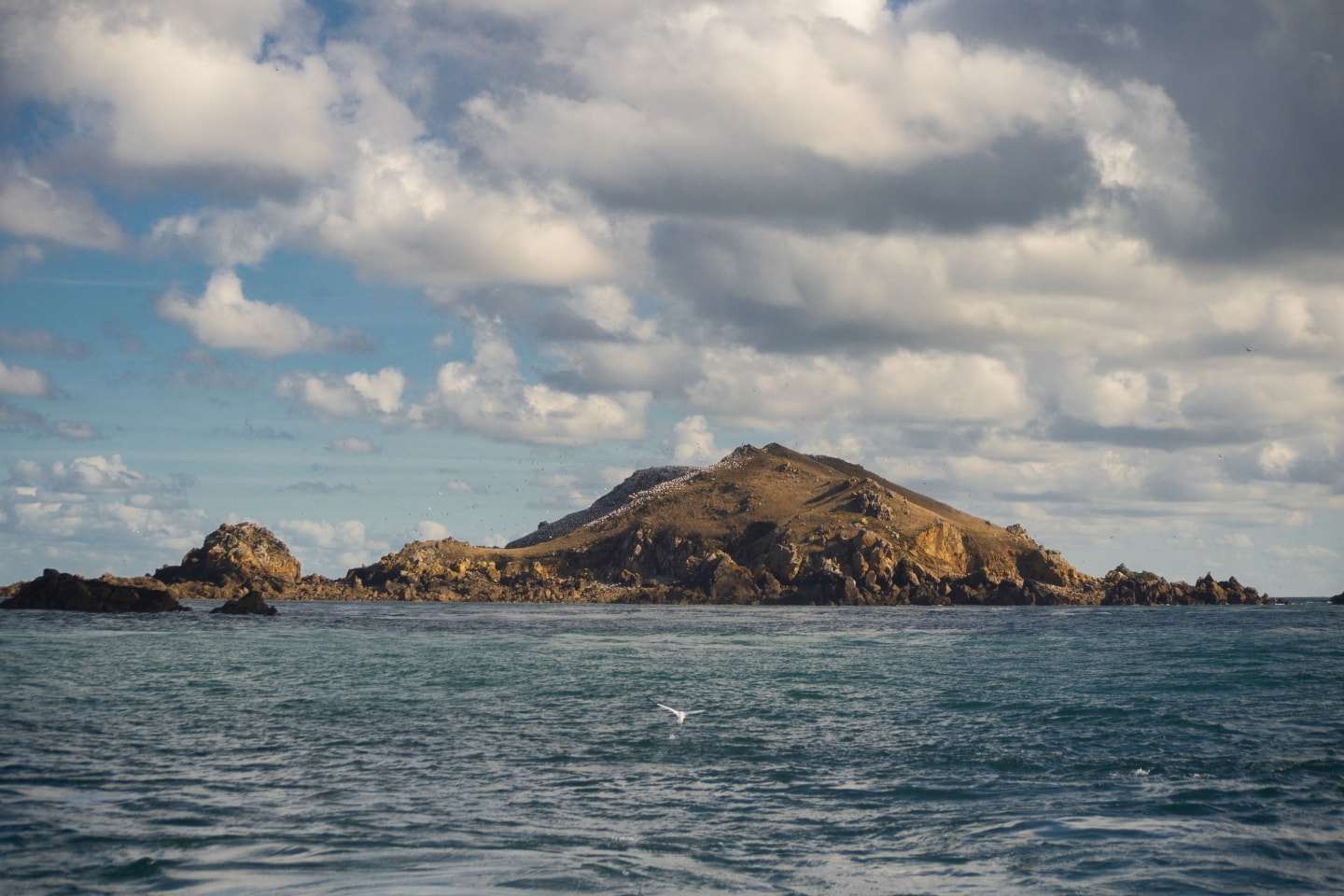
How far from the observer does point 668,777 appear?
21453 millimetres

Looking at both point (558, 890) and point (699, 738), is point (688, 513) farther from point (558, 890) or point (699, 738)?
point (558, 890)

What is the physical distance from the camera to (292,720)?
1144 inches

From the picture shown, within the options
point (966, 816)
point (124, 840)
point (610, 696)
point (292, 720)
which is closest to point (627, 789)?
point (966, 816)

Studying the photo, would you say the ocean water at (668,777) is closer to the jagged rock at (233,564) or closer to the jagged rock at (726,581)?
the jagged rock at (726,581)

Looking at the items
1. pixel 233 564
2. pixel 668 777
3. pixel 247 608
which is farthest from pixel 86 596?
pixel 668 777

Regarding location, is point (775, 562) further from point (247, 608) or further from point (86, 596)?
point (86, 596)

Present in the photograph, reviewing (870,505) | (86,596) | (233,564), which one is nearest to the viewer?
(86,596)

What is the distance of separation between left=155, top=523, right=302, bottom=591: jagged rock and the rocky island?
0.67 ft

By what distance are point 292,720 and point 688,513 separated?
155492 millimetres

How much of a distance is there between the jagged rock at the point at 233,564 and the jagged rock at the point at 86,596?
49.6m

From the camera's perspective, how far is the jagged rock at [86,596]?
86.9 metres

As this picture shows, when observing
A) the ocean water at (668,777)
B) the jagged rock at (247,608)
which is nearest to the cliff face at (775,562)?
the jagged rock at (247,608)

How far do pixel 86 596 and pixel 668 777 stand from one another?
8092 centimetres

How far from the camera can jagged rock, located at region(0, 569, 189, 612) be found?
86938mm
